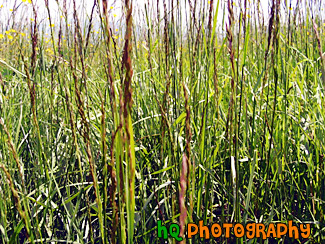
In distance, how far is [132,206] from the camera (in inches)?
19.5

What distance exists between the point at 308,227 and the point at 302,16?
1509 millimetres

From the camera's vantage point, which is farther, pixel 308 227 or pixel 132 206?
pixel 308 227

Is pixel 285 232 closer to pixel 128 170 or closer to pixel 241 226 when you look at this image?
pixel 241 226

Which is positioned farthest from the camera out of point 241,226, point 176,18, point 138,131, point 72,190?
point 138,131

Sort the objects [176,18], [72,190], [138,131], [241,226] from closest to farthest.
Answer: [241,226] → [176,18] → [72,190] → [138,131]

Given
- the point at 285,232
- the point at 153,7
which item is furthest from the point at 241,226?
the point at 153,7

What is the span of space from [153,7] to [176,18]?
52cm

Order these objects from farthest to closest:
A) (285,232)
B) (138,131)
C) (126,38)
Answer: (138,131), (285,232), (126,38)

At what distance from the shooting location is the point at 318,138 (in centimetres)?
124

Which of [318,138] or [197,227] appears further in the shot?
[318,138]

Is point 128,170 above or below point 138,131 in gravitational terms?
above

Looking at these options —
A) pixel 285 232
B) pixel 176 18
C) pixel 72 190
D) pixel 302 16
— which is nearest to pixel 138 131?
pixel 72 190

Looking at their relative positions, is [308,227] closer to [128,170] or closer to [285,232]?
[285,232]

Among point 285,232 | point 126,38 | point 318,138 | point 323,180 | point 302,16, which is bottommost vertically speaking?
point 285,232
